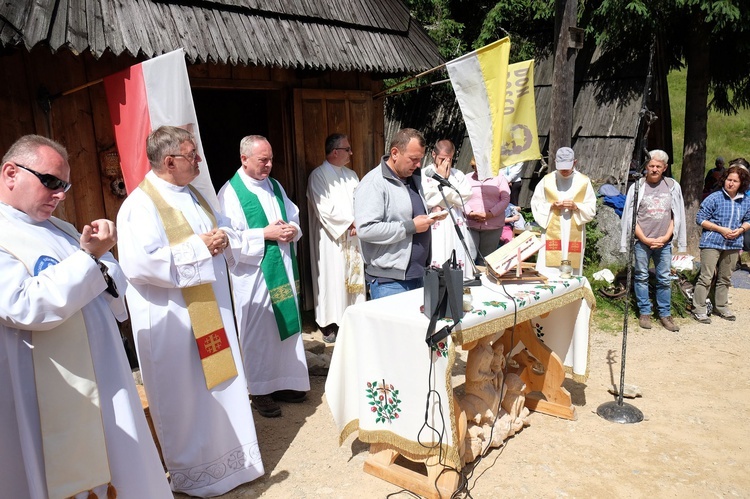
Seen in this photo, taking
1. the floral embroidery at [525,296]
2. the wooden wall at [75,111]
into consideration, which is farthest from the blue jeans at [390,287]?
the wooden wall at [75,111]

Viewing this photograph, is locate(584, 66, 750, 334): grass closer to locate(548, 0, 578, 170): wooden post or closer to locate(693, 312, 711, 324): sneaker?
locate(693, 312, 711, 324): sneaker

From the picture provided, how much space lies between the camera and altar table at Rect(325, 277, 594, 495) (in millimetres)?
3135

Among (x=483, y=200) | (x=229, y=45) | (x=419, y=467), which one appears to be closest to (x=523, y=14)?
(x=483, y=200)

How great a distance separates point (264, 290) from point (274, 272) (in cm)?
16

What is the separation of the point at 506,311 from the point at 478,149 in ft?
8.04

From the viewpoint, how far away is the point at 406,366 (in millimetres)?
3225

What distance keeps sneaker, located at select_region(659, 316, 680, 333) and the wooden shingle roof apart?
12.9ft

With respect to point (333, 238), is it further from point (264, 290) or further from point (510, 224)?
point (510, 224)

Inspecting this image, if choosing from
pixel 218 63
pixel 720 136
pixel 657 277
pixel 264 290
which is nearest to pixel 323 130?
pixel 218 63

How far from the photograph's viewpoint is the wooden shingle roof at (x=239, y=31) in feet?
12.8

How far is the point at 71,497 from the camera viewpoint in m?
2.33

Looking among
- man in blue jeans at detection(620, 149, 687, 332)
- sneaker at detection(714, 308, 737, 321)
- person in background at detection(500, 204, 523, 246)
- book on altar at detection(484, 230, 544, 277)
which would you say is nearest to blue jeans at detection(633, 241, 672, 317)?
man in blue jeans at detection(620, 149, 687, 332)

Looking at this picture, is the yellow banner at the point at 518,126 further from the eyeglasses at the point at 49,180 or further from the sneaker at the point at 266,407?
the eyeglasses at the point at 49,180

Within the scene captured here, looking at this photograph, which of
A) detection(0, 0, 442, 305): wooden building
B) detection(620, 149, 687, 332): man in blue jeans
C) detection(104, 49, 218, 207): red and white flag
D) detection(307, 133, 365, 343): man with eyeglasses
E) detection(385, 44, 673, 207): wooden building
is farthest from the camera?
detection(385, 44, 673, 207): wooden building
